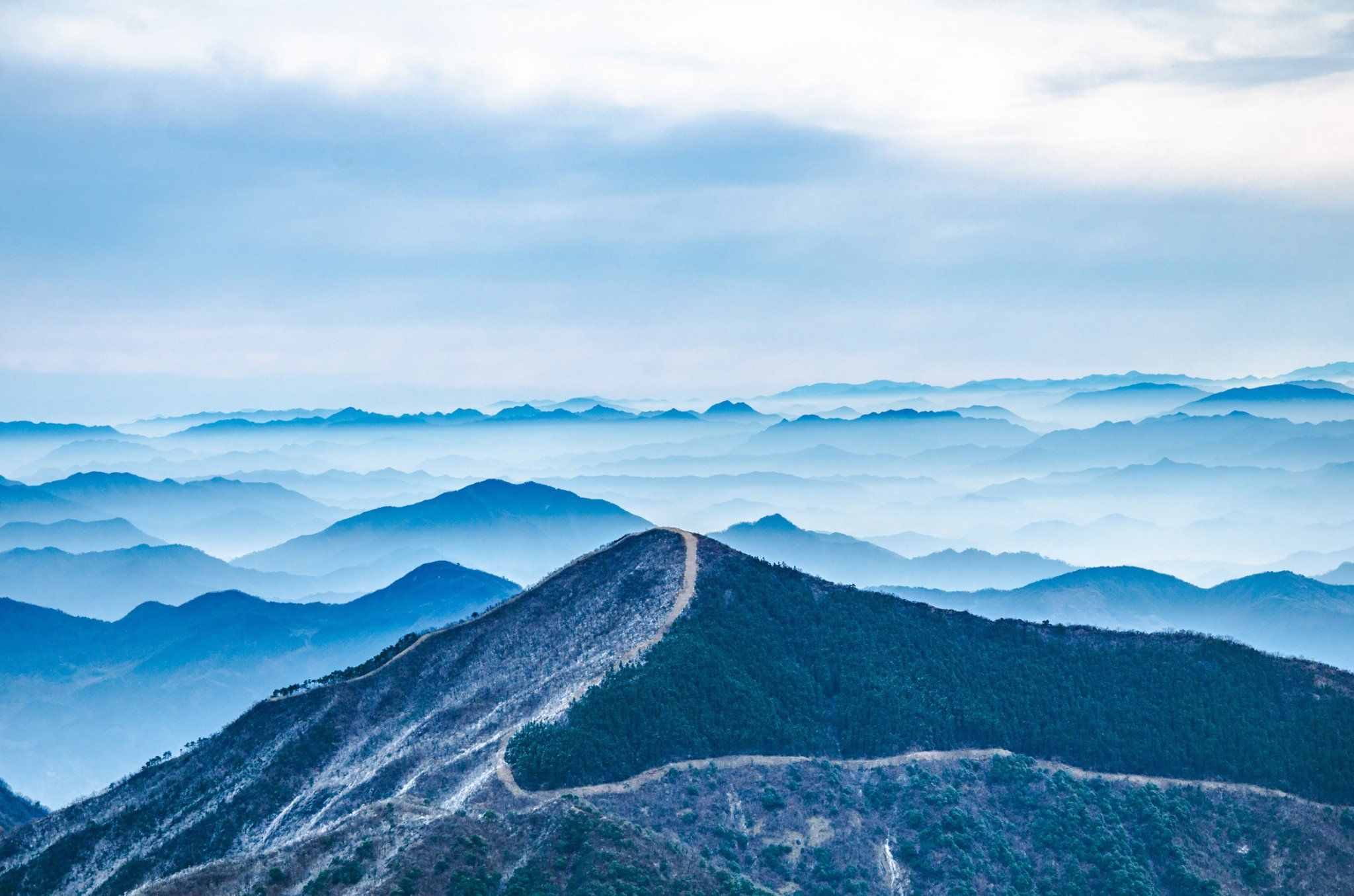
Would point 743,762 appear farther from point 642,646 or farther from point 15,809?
point 15,809

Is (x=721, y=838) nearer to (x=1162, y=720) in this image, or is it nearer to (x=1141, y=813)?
(x=1141, y=813)

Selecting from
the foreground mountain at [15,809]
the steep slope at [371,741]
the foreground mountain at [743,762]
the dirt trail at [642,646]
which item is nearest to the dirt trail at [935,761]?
the foreground mountain at [743,762]

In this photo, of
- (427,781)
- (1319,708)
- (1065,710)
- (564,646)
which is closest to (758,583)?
(564,646)

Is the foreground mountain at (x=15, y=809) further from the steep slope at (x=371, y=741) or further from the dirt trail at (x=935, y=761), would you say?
the dirt trail at (x=935, y=761)

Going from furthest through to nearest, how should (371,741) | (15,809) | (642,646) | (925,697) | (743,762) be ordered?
(15,809) < (371,741) < (925,697) < (642,646) < (743,762)

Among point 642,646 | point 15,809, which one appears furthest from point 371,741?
point 15,809

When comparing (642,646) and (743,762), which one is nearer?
(743,762)
